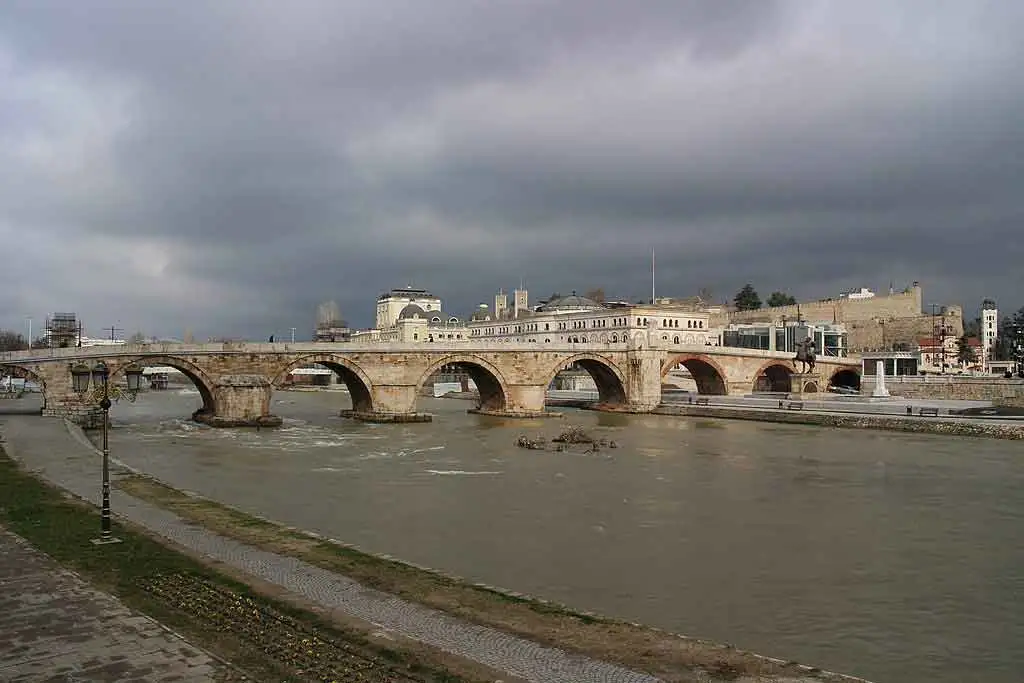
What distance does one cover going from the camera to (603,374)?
161ft

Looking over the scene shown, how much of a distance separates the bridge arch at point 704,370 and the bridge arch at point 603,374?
3.67 m

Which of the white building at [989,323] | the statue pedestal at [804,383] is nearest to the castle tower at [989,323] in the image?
the white building at [989,323]

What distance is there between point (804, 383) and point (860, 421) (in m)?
19.3

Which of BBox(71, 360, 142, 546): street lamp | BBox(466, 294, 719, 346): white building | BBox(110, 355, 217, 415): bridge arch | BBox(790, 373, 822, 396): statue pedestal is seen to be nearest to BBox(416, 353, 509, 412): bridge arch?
BBox(110, 355, 217, 415): bridge arch

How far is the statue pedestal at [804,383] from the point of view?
51.9 meters

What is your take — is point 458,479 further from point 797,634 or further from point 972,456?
point 972,456

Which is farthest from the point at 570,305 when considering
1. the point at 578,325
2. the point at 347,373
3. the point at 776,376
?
the point at 347,373

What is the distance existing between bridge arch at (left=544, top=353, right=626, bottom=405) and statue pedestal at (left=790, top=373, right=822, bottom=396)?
1151 centimetres

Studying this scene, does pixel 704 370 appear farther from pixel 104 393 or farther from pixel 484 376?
pixel 104 393

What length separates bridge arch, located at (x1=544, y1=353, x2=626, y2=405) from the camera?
45.8 metres

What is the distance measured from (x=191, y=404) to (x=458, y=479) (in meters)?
42.3

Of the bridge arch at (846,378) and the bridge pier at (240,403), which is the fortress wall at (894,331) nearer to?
the bridge arch at (846,378)

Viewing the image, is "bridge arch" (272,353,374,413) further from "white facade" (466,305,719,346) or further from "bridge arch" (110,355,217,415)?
"white facade" (466,305,719,346)

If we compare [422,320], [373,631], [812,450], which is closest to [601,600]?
[373,631]
